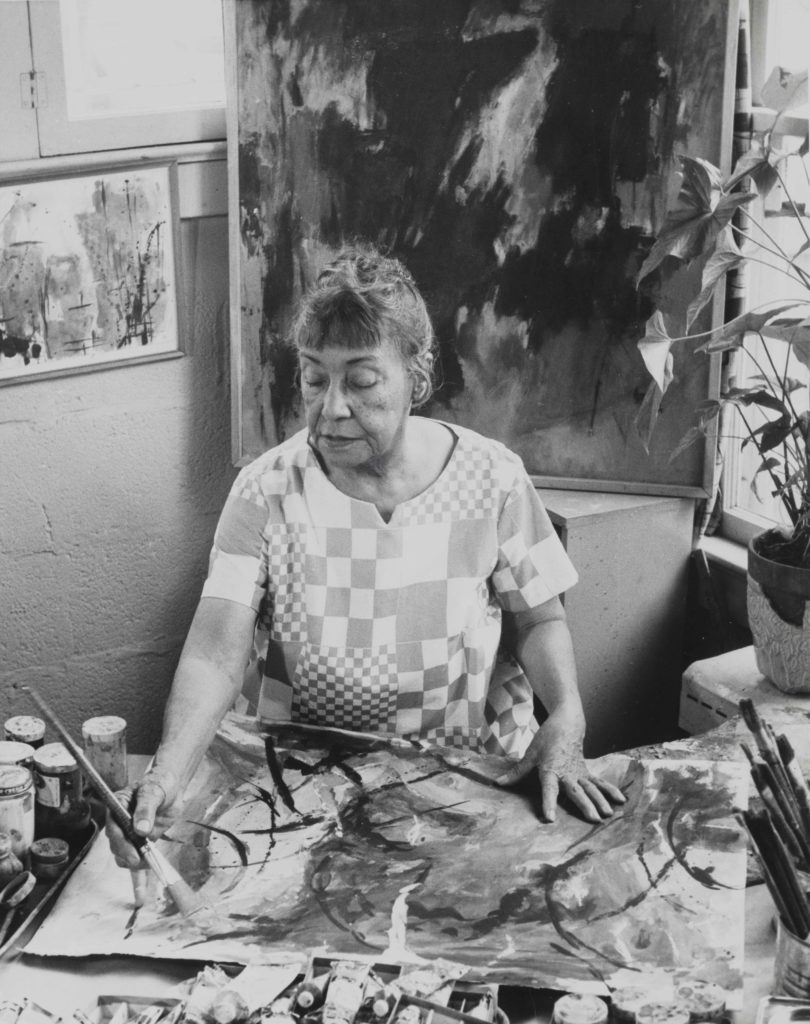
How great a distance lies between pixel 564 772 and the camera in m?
1.90

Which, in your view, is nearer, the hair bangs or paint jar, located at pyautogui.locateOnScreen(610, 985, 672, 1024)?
paint jar, located at pyautogui.locateOnScreen(610, 985, 672, 1024)

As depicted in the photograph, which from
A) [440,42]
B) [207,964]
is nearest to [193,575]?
[440,42]

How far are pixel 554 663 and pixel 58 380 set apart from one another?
120 cm

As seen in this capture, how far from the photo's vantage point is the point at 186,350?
9.50 feet

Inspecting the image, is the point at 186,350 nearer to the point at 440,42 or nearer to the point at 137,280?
the point at 137,280

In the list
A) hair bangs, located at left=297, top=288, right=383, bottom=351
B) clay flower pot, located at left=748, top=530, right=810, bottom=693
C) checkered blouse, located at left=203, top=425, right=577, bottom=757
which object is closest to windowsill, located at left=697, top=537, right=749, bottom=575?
clay flower pot, located at left=748, top=530, right=810, bottom=693

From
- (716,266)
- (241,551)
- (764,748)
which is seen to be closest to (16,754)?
(241,551)

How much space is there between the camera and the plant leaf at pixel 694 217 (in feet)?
7.75

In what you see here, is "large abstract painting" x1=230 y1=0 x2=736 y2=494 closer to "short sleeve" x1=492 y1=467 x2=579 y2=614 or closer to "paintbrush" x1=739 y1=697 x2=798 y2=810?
"short sleeve" x1=492 y1=467 x2=579 y2=614

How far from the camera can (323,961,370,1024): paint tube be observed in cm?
145

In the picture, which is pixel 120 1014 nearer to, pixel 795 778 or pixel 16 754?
pixel 16 754

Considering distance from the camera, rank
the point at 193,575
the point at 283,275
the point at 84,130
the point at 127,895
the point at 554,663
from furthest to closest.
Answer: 1. the point at 193,575
2. the point at 283,275
3. the point at 84,130
4. the point at 554,663
5. the point at 127,895

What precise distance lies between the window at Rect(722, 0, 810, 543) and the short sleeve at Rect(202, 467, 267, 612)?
3.21 ft

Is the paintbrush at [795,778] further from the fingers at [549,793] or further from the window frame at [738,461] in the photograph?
the window frame at [738,461]
